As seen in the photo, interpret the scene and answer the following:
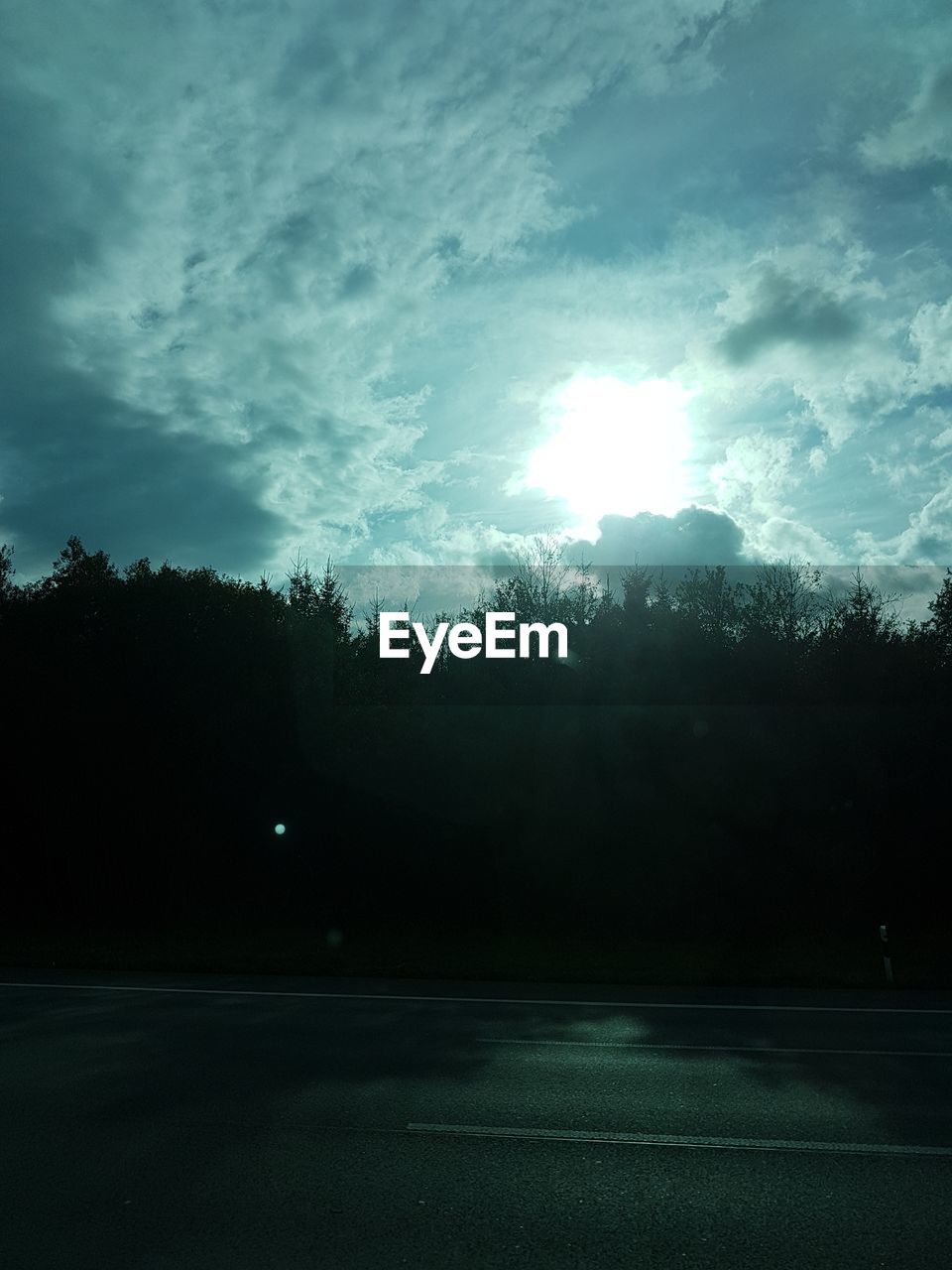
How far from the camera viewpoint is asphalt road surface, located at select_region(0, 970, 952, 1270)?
5.11 meters

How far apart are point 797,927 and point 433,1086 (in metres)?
19.1

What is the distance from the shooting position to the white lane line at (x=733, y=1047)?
9.90 metres

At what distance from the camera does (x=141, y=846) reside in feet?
97.8

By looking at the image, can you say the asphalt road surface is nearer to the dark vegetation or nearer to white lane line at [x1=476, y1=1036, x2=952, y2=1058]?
white lane line at [x1=476, y1=1036, x2=952, y2=1058]

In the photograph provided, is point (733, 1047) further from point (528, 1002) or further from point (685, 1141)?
point (528, 1002)

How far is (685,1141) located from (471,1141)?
1.50m

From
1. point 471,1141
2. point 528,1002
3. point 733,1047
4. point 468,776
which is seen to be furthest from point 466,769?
point 471,1141

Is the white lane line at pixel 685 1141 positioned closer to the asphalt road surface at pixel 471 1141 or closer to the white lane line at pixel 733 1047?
the asphalt road surface at pixel 471 1141

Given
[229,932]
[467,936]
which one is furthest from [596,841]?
[229,932]

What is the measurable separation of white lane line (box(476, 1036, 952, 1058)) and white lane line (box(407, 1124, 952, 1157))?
326 centimetres

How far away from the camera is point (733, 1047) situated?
10.2m

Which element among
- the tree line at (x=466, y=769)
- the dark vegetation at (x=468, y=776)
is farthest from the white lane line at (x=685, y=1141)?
the tree line at (x=466, y=769)

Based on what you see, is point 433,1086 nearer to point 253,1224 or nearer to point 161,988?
point 253,1224

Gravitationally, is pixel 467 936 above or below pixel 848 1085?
below
